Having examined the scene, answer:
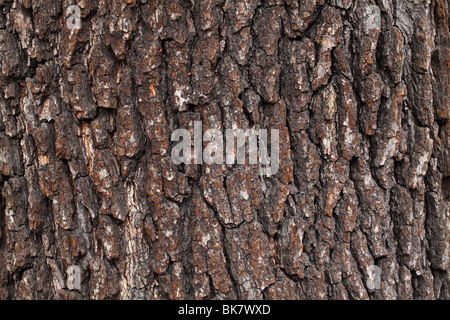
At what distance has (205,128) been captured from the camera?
1.55 m

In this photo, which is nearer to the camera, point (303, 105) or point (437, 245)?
point (303, 105)

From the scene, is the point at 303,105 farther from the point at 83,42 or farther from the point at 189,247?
the point at 83,42

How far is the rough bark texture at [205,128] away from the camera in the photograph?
5.05ft

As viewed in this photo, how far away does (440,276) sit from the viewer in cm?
175

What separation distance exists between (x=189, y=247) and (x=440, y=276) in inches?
48.4

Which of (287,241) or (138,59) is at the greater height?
(138,59)

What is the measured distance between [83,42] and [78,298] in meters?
1.14

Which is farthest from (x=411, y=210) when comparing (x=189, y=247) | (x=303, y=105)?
(x=189, y=247)

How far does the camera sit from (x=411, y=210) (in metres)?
1.66

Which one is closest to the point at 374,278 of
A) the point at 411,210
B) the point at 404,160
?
the point at 411,210

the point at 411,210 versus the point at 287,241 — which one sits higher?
the point at 411,210

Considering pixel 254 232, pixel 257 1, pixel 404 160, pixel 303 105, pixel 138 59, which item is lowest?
pixel 254 232

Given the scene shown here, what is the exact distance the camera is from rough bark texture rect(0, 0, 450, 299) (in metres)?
1.54

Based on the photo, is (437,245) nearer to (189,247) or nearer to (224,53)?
(189,247)
